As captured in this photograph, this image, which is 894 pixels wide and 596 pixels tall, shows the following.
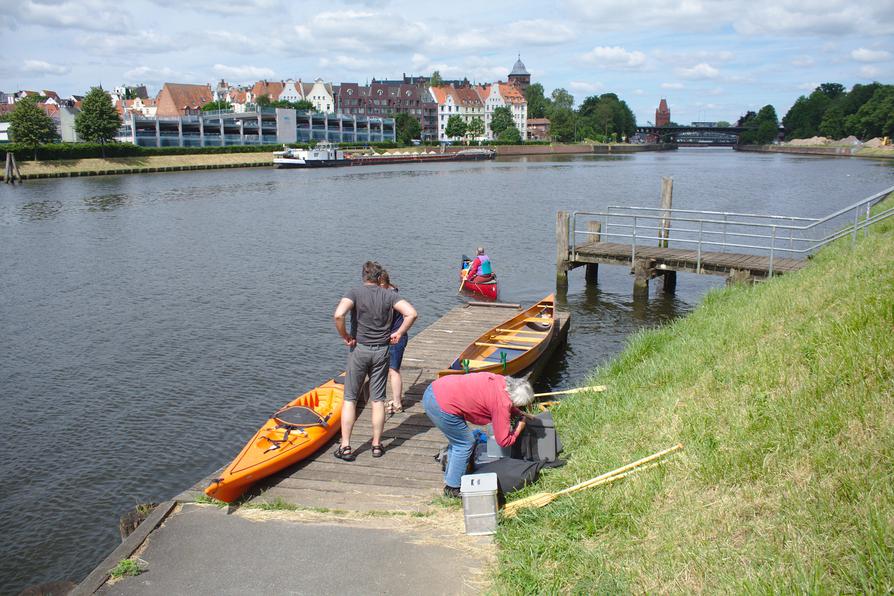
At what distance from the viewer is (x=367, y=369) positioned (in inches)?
348

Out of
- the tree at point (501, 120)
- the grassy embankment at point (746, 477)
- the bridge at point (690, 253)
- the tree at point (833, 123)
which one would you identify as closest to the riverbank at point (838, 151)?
the tree at point (833, 123)

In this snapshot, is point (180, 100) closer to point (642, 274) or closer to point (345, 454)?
point (642, 274)

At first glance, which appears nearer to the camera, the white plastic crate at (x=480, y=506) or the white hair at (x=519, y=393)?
the white plastic crate at (x=480, y=506)

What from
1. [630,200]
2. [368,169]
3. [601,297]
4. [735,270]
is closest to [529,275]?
[601,297]

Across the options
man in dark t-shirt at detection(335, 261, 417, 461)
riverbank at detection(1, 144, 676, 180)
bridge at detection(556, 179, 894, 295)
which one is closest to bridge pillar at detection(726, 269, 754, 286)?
bridge at detection(556, 179, 894, 295)

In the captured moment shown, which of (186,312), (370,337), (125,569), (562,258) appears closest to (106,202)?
(186,312)

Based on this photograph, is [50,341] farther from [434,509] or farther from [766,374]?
[766,374]

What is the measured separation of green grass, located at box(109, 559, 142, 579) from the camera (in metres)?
6.48

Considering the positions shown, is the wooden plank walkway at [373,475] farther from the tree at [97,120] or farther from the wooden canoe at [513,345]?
the tree at [97,120]

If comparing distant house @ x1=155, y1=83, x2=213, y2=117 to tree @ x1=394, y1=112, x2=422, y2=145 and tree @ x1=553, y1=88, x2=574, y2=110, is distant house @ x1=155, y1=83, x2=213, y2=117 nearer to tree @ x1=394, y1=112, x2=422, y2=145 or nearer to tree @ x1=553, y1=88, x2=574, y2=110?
tree @ x1=394, y1=112, x2=422, y2=145

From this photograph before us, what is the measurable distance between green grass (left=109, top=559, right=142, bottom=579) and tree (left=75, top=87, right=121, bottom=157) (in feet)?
300

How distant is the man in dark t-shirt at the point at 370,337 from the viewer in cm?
859

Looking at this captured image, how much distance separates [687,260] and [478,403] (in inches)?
614

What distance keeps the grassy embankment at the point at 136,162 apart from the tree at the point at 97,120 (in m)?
4.36
